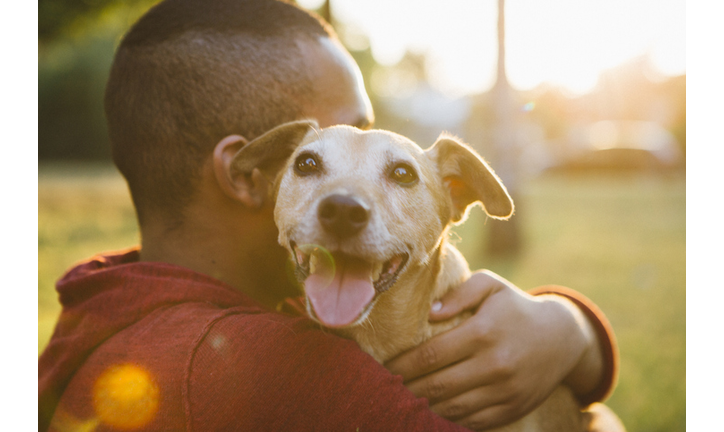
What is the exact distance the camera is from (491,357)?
7.06 feet

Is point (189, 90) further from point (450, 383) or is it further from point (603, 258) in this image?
point (603, 258)

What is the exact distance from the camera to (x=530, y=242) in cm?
1055

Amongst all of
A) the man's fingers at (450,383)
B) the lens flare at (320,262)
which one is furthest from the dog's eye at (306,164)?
the man's fingers at (450,383)

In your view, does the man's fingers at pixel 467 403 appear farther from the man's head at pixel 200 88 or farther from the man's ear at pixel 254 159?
the man's head at pixel 200 88

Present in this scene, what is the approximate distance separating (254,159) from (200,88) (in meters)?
0.50

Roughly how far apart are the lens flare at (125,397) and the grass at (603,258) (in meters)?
2.37

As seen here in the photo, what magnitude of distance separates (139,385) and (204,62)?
5.11ft

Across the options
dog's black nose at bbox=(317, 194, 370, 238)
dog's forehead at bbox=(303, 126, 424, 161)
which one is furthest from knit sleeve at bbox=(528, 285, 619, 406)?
dog's black nose at bbox=(317, 194, 370, 238)

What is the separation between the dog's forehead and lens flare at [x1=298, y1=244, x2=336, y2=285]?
20.4 inches

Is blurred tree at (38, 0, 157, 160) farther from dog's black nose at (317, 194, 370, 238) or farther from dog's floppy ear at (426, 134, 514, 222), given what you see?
dog's floppy ear at (426, 134, 514, 222)

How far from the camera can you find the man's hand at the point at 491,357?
2111 millimetres

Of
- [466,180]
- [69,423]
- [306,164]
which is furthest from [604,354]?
[69,423]

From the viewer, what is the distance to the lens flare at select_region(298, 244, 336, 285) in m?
2.08
